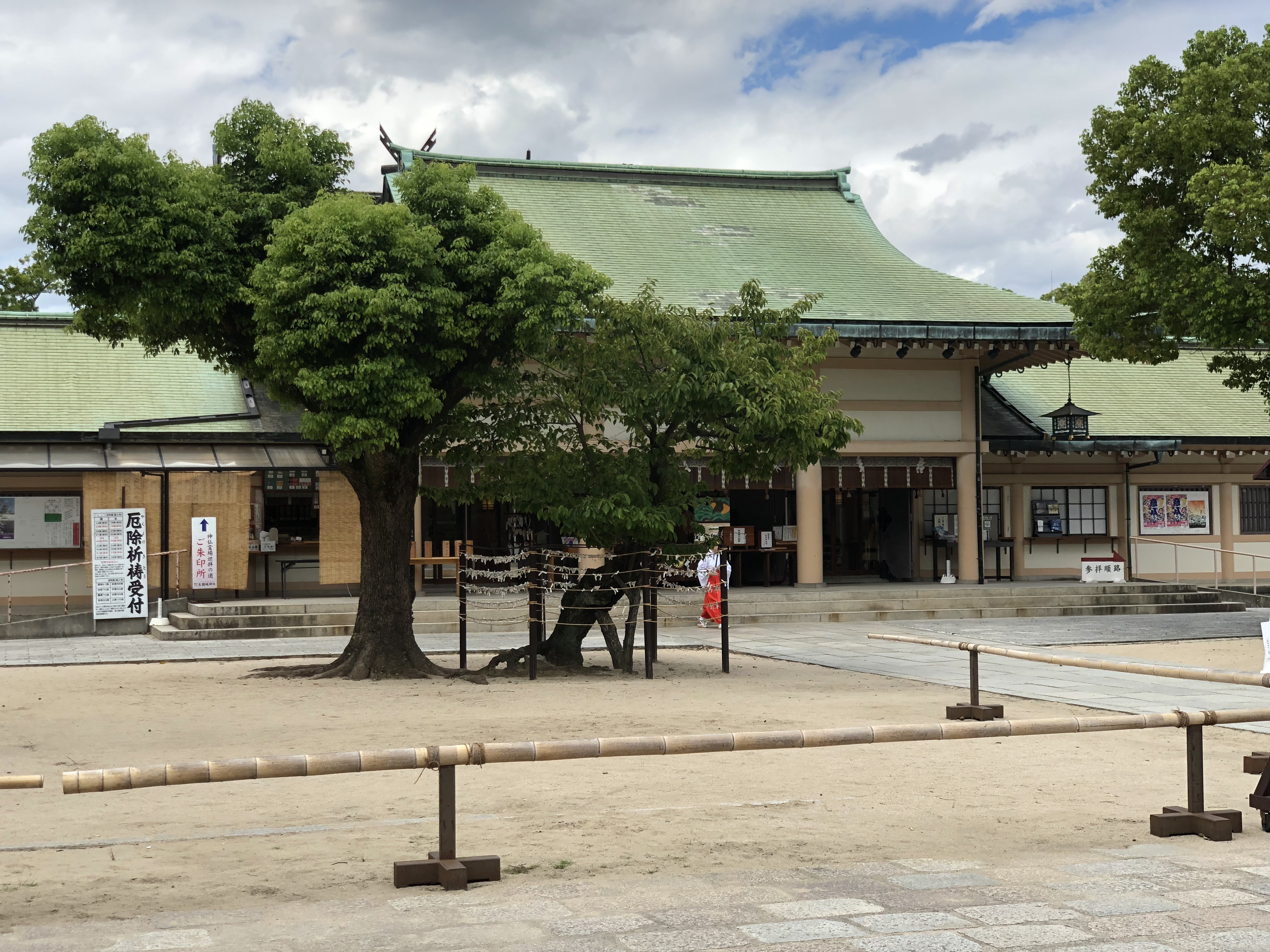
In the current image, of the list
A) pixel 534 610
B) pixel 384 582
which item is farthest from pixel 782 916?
pixel 384 582

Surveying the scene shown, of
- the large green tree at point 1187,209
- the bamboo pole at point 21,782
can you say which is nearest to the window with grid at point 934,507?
the large green tree at point 1187,209

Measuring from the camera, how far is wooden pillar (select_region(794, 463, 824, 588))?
23078mm

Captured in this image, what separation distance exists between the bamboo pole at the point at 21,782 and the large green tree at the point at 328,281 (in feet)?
24.6

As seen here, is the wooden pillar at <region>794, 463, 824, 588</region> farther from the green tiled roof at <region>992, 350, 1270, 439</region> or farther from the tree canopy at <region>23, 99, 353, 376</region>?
the tree canopy at <region>23, 99, 353, 376</region>

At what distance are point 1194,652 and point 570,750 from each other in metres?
13.2

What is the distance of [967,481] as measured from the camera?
2397 cm

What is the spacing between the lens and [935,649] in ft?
57.2

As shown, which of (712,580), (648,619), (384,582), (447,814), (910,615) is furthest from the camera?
(910,615)

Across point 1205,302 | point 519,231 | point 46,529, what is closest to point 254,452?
point 46,529

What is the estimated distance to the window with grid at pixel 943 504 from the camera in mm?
26391

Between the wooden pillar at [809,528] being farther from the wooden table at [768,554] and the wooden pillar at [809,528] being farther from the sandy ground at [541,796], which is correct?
the sandy ground at [541,796]

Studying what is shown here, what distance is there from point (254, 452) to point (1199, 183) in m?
15.3

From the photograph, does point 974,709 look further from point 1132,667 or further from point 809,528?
point 809,528

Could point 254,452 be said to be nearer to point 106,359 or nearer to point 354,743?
point 106,359
